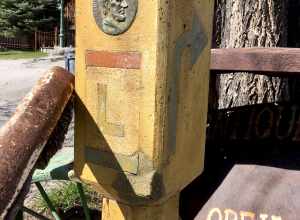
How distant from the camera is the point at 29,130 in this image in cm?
147

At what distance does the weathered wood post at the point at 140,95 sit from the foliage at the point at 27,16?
943 inches

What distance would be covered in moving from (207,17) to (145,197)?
0.58 meters

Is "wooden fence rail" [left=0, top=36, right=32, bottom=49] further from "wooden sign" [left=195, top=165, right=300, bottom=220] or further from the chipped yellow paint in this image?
the chipped yellow paint

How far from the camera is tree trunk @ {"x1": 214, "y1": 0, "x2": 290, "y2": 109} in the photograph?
2.93 m

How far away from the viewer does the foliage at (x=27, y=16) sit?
24906 millimetres

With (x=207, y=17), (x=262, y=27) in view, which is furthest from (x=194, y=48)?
(x=262, y=27)

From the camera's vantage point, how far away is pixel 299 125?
1.98 metres

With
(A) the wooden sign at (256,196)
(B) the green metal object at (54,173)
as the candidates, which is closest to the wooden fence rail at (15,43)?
(B) the green metal object at (54,173)

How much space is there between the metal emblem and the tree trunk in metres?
1.54

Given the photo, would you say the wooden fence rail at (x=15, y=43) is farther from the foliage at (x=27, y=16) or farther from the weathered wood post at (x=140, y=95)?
the weathered wood post at (x=140, y=95)

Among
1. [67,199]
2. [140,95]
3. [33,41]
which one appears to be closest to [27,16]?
[33,41]

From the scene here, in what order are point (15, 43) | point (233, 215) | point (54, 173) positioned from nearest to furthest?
point (233, 215) < point (54, 173) < point (15, 43)

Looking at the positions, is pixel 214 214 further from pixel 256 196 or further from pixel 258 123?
pixel 258 123

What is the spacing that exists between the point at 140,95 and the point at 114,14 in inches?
9.3
